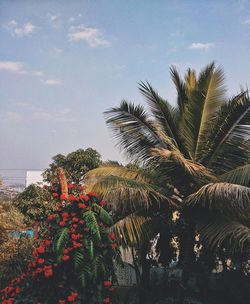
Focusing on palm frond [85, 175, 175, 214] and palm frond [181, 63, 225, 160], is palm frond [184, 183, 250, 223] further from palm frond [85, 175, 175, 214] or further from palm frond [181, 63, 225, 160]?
palm frond [181, 63, 225, 160]

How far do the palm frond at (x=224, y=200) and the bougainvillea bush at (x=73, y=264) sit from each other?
5.94ft

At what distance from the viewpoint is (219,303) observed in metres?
10.1

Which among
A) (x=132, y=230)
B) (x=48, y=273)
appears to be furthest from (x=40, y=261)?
(x=132, y=230)

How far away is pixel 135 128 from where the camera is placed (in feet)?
30.0

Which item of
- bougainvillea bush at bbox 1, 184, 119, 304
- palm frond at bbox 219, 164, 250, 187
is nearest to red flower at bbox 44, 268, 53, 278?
bougainvillea bush at bbox 1, 184, 119, 304

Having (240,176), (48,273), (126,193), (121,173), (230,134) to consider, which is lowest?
(48,273)

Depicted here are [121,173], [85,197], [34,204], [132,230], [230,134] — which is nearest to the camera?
[85,197]

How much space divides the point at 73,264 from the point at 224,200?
275 cm

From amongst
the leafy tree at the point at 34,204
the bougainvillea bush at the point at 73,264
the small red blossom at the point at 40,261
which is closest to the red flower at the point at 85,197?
the bougainvillea bush at the point at 73,264

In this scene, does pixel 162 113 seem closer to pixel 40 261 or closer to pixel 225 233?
A: pixel 225 233

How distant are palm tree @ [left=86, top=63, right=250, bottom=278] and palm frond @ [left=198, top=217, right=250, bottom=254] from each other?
0.08 ft

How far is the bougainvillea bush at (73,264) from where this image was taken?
249 inches

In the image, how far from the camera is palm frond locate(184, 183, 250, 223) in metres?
6.77

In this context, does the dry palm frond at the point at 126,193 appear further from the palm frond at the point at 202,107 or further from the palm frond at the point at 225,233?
the palm frond at the point at 202,107
